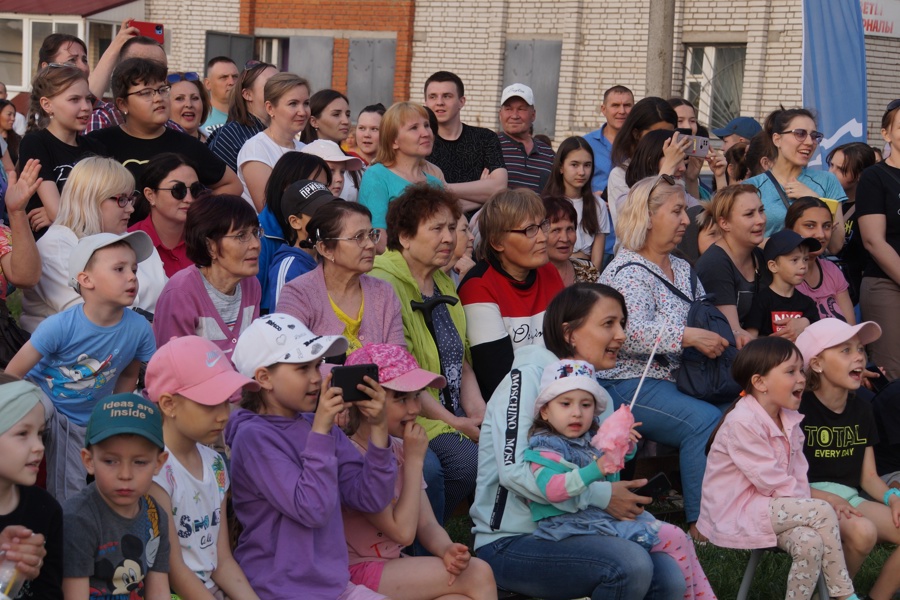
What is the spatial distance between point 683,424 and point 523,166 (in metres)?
3.18

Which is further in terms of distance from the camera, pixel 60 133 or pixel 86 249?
pixel 60 133

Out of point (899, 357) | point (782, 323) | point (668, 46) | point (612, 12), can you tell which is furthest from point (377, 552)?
point (612, 12)

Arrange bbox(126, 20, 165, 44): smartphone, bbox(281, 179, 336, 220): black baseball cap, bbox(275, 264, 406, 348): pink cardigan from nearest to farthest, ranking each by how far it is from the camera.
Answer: bbox(275, 264, 406, 348): pink cardigan
bbox(281, 179, 336, 220): black baseball cap
bbox(126, 20, 165, 44): smartphone

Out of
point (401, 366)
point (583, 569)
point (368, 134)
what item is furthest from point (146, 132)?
point (583, 569)

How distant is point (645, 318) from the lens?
5.74 m

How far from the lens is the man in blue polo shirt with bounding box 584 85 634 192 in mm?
8281

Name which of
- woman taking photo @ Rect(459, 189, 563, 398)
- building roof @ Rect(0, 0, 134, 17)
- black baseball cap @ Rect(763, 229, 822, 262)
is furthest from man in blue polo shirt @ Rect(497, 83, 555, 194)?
building roof @ Rect(0, 0, 134, 17)

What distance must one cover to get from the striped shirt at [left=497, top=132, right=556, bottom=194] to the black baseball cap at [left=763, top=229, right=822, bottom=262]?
206 cm

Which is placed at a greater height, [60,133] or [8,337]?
[60,133]

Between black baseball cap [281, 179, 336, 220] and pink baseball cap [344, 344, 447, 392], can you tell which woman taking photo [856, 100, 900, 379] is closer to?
black baseball cap [281, 179, 336, 220]

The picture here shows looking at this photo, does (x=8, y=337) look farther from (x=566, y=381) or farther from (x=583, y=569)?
(x=583, y=569)

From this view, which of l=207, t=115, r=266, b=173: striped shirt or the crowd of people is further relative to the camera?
l=207, t=115, r=266, b=173: striped shirt

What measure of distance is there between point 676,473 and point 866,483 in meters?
1.11

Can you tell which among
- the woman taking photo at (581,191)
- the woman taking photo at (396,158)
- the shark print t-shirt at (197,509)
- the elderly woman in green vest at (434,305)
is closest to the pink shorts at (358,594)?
the shark print t-shirt at (197,509)
